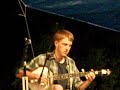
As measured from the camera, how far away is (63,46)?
4961 mm

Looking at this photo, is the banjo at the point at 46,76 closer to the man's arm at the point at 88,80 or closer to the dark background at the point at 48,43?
the man's arm at the point at 88,80

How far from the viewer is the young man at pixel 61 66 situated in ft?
16.1

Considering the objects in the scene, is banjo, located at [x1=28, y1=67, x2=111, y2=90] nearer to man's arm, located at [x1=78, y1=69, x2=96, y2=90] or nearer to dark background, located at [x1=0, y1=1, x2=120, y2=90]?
man's arm, located at [x1=78, y1=69, x2=96, y2=90]

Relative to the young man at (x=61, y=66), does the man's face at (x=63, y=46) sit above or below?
above

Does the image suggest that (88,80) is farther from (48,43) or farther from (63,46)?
(48,43)

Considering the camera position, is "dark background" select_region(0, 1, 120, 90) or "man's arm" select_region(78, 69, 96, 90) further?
"dark background" select_region(0, 1, 120, 90)

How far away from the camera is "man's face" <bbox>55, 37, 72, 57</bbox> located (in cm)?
493

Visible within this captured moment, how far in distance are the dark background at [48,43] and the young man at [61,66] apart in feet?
5.33

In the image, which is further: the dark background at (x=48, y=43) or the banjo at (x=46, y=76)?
the dark background at (x=48, y=43)

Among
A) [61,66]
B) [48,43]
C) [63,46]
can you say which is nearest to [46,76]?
[61,66]

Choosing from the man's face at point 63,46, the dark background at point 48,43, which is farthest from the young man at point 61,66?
the dark background at point 48,43

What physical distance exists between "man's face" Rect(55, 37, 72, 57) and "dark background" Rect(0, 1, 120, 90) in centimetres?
166

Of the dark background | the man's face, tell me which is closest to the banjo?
the man's face

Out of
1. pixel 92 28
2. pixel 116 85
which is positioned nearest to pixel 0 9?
pixel 92 28
